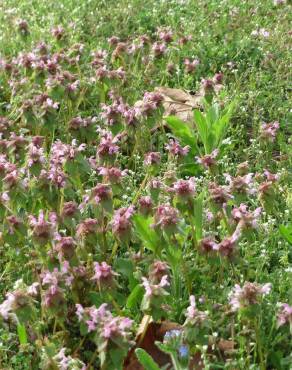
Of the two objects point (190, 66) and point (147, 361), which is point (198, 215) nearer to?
point (147, 361)

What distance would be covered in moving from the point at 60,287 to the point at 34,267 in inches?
14.2

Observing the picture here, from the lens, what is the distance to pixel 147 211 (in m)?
2.70

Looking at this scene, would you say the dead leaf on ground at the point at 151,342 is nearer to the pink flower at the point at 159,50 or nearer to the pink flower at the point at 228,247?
the pink flower at the point at 228,247

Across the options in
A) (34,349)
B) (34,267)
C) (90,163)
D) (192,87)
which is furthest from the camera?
(192,87)

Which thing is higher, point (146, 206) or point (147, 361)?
point (146, 206)

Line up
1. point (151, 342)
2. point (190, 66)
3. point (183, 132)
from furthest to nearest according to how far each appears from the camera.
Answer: point (190, 66), point (183, 132), point (151, 342)

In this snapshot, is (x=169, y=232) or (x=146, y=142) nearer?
(x=169, y=232)

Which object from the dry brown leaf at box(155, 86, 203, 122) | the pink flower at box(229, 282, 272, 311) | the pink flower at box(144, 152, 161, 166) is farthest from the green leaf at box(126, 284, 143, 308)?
the dry brown leaf at box(155, 86, 203, 122)

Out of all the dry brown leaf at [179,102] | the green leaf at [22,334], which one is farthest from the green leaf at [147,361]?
the dry brown leaf at [179,102]

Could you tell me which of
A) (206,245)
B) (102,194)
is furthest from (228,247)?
(102,194)

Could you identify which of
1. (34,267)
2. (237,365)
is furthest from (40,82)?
(237,365)

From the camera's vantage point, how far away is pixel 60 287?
2303 millimetres

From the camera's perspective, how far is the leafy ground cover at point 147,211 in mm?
2283

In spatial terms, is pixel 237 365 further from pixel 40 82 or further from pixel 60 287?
pixel 40 82
